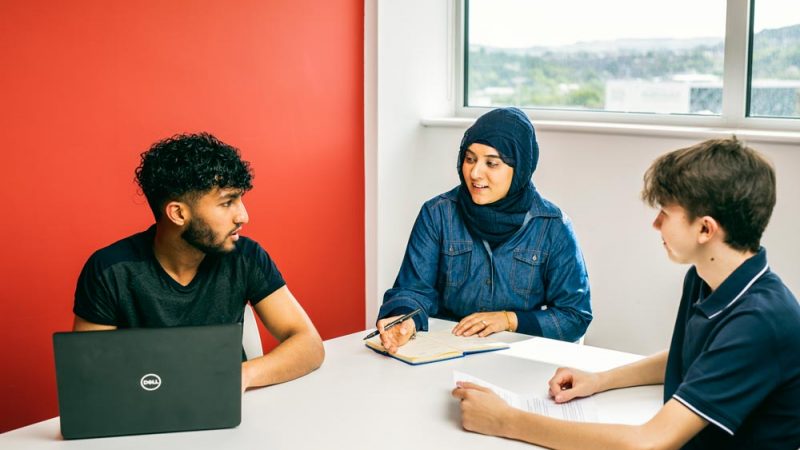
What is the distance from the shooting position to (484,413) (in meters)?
1.70

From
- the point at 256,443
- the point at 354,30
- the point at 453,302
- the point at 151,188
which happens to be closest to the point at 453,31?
the point at 354,30

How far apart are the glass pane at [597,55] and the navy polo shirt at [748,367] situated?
2.11 metres

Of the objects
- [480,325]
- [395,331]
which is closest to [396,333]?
[395,331]

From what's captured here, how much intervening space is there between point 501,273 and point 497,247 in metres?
0.08

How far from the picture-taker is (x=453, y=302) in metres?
2.65

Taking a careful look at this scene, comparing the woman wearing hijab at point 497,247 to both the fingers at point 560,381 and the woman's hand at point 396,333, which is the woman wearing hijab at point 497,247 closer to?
the woman's hand at point 396,333

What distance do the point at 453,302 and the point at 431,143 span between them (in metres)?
1.66

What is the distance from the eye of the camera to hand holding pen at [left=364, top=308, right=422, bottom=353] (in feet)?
7.14

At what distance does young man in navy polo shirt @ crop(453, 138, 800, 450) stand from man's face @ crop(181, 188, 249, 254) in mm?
730

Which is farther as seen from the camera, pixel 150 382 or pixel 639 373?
pixel 639 373

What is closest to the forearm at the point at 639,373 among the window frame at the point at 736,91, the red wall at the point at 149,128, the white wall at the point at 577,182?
the white wall at the point at 577,182

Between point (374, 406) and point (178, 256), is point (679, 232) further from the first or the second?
point (178, 256)

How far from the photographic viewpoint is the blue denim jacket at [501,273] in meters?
2.56

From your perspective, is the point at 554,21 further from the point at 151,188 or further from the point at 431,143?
the point at 151,188
